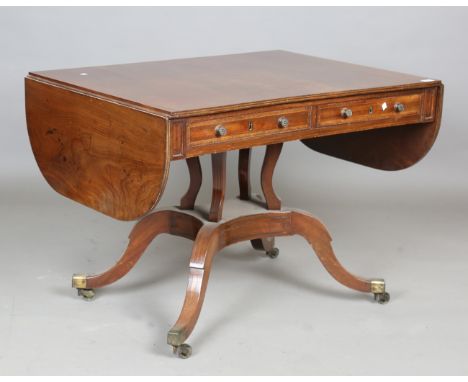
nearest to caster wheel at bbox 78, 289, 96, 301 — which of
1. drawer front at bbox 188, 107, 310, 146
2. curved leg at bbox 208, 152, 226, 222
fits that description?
curved leg at bbox 208, 152, 226, 222

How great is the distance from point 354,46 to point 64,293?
84.3 inches

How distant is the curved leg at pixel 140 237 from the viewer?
4.38m

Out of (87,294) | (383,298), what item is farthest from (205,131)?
(383,298)

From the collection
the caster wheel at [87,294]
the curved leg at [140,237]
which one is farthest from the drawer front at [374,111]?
the caster wheel at [87,294]

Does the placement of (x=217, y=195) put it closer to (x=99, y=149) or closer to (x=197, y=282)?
(x=197, y=282)

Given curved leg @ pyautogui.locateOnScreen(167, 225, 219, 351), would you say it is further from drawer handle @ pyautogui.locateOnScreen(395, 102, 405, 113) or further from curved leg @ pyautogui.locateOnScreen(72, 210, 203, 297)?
drawer handle @ pyautogui.locateOnScreen(395, 102, 405, 113)

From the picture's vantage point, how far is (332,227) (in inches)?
206

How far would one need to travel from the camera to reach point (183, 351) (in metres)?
3.95

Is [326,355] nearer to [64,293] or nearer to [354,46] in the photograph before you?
[64,293]

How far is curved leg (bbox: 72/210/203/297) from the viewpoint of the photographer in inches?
173

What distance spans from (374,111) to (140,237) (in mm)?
946

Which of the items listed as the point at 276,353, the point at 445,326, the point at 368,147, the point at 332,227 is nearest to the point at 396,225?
the point at 332,227

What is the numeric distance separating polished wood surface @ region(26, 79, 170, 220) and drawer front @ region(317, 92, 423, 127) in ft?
2.02

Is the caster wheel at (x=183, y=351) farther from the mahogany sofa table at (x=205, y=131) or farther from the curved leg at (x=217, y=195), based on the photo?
the curved leg at (x=217, y=195)
